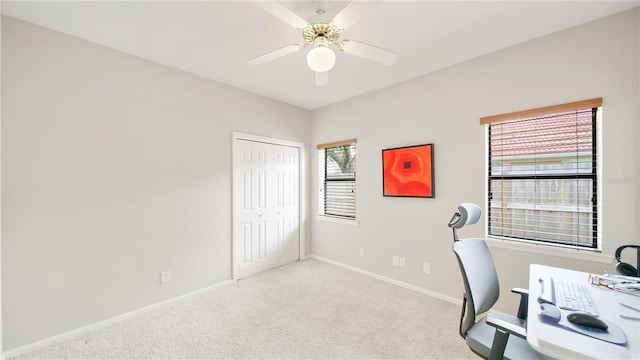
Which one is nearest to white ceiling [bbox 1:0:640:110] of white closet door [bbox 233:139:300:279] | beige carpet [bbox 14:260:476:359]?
white closet door [bbox 233:139:300:279]

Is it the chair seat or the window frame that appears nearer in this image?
the chair seat

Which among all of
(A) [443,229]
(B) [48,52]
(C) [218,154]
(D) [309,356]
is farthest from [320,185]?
(B) [48,52]

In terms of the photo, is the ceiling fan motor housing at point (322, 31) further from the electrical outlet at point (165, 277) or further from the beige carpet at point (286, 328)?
the electrical outlet at point (165, 277)

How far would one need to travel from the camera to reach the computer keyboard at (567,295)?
121 centimetres

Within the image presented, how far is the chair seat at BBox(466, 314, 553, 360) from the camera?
1241 millimetres

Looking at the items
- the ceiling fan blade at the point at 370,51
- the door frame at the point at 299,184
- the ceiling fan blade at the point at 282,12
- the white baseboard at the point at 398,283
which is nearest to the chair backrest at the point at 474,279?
the white baseboard at the point at 398,283

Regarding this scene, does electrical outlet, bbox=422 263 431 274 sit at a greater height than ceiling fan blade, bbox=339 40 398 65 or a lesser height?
lesser

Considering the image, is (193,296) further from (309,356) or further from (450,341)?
(450,341)

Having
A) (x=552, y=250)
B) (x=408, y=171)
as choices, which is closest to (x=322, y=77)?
(x=408, y=171)

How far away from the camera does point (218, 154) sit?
3221 mm

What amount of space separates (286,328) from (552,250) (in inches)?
96.8

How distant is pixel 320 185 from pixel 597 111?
327 centimetres

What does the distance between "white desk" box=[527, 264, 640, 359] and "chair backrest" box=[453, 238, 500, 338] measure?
25cm

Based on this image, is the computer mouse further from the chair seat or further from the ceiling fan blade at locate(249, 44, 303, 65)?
the ceiling fan blade at locate(249, 44, 303, 65)
